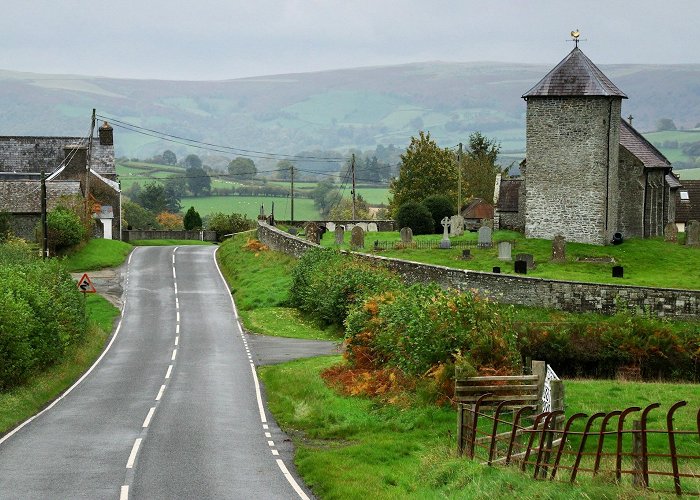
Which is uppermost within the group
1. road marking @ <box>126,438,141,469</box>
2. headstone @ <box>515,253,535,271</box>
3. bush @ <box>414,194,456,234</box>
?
bush @ <box>414,194,456,234</box>

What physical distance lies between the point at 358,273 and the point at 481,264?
574 inches

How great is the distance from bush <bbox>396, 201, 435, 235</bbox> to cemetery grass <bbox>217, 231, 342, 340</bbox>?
12.3 meters

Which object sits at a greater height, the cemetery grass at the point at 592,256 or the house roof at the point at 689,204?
the house roof at the point at 689,204

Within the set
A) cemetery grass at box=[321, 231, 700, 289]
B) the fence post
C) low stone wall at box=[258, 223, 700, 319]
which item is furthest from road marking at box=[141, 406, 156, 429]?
cemetery grass at box=[321, 231, 700, 289]

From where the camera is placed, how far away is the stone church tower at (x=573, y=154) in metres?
70.3

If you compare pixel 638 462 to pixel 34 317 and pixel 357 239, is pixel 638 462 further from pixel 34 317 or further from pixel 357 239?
pixel 357 239

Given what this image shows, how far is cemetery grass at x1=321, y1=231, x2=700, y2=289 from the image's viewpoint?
184ft

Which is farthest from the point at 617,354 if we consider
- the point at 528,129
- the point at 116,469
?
the point at 528,129

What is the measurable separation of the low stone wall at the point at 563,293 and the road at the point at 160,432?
8.87 m

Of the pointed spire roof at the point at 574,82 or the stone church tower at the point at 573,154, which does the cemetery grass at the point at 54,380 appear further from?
the pointed spire roof at the point at 574,82

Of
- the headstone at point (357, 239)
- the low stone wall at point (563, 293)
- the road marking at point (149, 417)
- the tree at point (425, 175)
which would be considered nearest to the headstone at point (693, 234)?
the headstone at point (357, 239)

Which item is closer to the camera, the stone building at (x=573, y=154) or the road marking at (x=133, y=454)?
the road marking at (x=133, y=454)

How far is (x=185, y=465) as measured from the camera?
24.6 meters

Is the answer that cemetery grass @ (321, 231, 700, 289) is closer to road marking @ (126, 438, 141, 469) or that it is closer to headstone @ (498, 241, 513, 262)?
headstone @ (498, 241, 513, 262)
